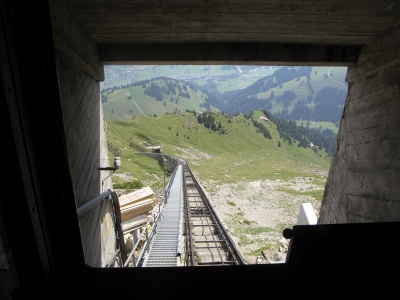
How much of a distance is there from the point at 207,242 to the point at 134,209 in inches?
150

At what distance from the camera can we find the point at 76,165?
4.77 m

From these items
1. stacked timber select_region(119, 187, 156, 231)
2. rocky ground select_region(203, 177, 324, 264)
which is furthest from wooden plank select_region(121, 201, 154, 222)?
rocky ground select_region(203, 177, 324, 264)

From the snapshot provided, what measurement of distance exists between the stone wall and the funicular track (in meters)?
4.04

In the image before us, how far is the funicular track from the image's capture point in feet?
31.9

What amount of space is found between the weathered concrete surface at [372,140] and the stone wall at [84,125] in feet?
17.7

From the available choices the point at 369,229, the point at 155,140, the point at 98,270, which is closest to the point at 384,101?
the point at 369,229

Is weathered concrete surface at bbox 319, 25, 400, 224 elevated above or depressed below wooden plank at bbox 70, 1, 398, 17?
below

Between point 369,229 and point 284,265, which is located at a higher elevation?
point 369,229

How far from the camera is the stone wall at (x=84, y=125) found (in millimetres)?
4078

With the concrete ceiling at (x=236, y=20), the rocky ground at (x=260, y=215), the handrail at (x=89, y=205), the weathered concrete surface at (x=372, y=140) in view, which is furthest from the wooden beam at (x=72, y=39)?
the rocky ground at (x=260, y=215)

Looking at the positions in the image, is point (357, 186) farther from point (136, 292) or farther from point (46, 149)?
point (46, 149)

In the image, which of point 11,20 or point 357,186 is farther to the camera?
point 357,186

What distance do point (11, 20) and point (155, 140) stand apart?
4131 inches

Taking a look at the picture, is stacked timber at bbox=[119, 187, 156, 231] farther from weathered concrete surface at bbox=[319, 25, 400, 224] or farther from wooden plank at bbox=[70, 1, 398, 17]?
wooden plank at bbox=[70, 1, 398, 17]
